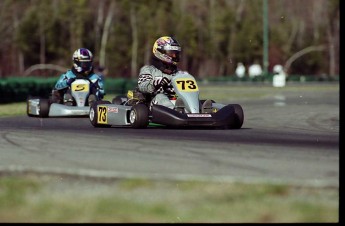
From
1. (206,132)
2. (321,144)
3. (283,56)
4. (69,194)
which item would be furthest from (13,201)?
(283,56)

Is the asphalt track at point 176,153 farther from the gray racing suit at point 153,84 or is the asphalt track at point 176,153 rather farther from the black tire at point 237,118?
the gray racing suit at point 153,84

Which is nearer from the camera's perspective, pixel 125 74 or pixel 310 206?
pixel 310 206

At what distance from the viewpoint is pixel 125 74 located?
64.2 meters

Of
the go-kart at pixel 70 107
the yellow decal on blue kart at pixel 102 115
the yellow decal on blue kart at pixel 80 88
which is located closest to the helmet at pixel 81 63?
the go-kart at pixel 70 107

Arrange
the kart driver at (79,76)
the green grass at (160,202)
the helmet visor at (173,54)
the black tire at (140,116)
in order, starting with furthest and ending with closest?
the kart driver at (79,76)
the helmet visor at (173,54)
the black tire at (140,116)
the green grass at (160,202)

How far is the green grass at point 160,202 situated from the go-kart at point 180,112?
5.77 m

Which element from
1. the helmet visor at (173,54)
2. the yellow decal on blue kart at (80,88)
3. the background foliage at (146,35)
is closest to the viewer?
the helmet visor at (173,54)

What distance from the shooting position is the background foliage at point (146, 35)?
60156 mm

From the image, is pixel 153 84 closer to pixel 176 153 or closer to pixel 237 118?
pixel 237 118

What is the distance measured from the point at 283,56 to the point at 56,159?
65.1m

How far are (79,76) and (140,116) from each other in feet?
17.4

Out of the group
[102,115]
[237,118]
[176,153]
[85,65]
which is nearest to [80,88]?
[85,65]

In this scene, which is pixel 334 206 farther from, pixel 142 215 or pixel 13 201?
pixel 13 201

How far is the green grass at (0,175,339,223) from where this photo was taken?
615 centimetres
